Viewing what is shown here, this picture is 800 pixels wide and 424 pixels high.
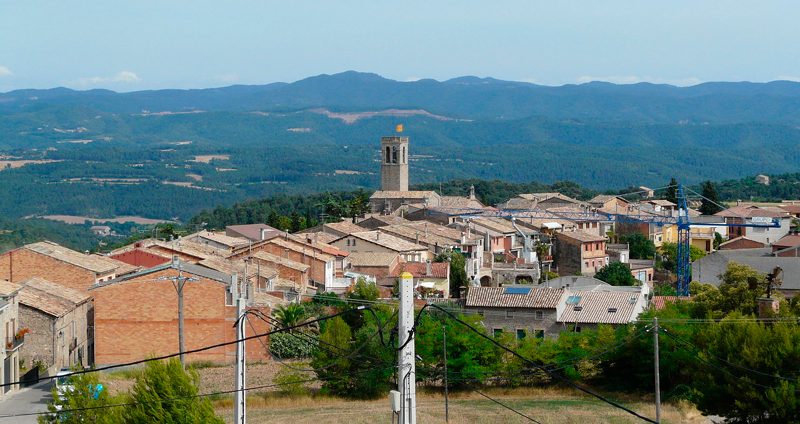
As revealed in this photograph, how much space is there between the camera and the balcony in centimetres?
3027

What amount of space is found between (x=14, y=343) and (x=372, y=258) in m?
22.1

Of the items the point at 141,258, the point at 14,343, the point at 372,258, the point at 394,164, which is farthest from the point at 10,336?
the point at 394,164

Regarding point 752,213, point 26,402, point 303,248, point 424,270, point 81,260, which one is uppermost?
point 752,213

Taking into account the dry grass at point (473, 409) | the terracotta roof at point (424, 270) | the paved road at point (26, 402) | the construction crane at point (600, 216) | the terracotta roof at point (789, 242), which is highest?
the construction crane at point (600, 216)

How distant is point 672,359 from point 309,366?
37.5 ft

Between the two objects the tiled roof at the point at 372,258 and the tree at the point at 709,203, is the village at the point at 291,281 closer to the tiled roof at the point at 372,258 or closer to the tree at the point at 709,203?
the tiled roof at the point at 372,258

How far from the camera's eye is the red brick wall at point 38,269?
40.1m

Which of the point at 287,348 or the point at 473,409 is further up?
the point at 287,348

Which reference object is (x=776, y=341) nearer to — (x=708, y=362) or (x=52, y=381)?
(x=708, y=362)

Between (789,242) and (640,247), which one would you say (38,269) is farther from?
(640,247)

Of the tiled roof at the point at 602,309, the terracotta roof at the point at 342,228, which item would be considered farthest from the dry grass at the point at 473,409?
the terracotta roof at the point at 342,228

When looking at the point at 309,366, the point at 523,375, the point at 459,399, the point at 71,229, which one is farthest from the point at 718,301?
the point at 71,229

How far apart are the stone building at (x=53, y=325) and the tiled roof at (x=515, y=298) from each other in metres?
13.8

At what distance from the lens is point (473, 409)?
28688mm
